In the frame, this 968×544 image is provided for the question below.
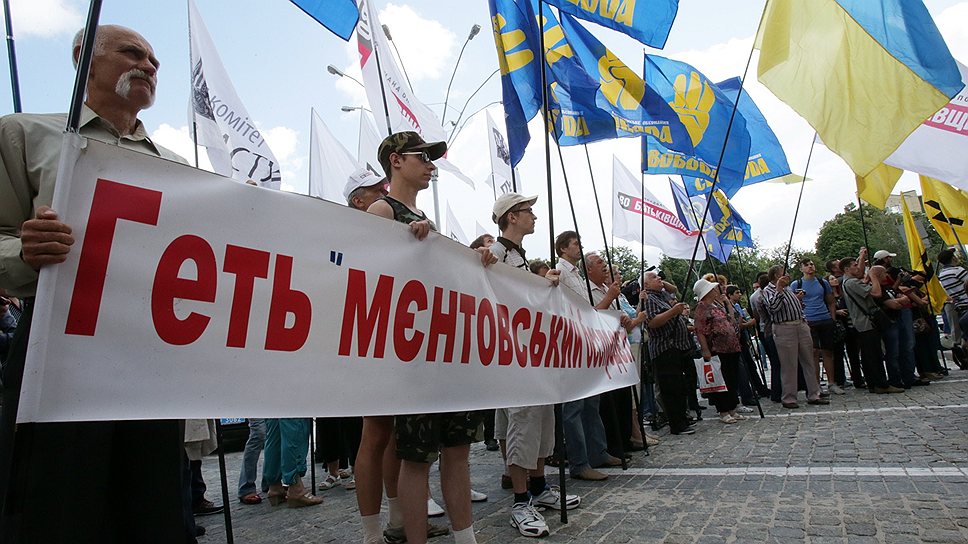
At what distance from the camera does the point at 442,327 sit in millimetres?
2568

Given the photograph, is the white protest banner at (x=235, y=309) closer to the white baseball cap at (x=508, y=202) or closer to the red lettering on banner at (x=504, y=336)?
the red lettering on banner at (x=504, y=336)

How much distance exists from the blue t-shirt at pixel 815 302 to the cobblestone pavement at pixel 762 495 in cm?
265

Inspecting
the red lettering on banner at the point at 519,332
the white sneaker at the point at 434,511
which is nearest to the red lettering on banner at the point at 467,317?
the red lettering on banner at the point at 519,332

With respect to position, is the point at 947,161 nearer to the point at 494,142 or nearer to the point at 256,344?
the point at 256,344

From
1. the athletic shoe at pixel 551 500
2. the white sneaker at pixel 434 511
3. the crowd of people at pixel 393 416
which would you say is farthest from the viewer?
the white sneaker at pixel 434 511

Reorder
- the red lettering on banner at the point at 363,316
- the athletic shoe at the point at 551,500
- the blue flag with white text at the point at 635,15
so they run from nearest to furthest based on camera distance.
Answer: the red lettering on banner at the point at 363,316 → the athletic shoe at the point at 551,500 → the blue flag with white text at the point at 635,15

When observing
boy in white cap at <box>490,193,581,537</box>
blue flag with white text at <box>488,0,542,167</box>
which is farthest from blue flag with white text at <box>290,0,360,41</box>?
boy in white cap at <box>490,193,581,537</box>

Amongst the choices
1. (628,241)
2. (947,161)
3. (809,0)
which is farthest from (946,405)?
(628,241)

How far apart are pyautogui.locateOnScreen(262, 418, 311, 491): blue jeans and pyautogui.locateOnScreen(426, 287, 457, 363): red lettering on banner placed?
2.57 meters

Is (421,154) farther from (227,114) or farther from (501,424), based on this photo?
(227,114)

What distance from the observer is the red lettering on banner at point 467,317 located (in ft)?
8.73

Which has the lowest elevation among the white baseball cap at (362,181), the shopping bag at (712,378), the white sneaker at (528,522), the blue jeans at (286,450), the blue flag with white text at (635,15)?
the white sneaker at (528,522)

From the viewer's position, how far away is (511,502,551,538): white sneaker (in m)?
3.12

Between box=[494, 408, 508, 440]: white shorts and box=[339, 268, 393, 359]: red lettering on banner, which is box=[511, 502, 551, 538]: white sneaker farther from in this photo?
box=[339, 268, 393, 359]: red lettering on banner
